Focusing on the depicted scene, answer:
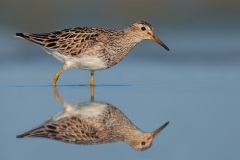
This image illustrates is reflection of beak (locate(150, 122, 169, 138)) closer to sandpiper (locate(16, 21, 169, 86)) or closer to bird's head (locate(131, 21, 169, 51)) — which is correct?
sandpiper (locate(16, 21, 169, 86))

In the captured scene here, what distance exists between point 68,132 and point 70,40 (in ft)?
15.5

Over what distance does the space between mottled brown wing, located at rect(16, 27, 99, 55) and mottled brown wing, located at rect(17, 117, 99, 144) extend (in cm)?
394

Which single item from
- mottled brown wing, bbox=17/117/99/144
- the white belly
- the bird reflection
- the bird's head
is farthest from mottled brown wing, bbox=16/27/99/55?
mottled brown wing, bbox=17/117/99/144

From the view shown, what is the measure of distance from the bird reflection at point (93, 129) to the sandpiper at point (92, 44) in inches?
109

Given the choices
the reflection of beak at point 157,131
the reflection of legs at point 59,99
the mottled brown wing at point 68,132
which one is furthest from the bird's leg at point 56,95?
the reflection of beak at point 157,131

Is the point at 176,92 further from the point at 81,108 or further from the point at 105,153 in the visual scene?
the point at 105,153

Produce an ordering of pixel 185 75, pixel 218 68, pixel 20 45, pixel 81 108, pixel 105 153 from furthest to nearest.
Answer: pixel 20 45, pixel 218 68, pixel 185 75, pixel 81 108, pixel 105 153

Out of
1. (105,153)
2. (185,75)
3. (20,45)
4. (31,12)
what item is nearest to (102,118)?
(105,153)

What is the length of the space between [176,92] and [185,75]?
2.63 m

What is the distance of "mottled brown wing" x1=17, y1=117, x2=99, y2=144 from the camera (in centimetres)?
1096

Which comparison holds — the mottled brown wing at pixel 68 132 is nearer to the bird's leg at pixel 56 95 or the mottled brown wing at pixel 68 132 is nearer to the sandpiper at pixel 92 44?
the bird's leg at pixel 56 95

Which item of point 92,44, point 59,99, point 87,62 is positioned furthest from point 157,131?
point 92,44

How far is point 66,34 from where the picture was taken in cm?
1597

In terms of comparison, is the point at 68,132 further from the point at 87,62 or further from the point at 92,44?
the point at 92,44
